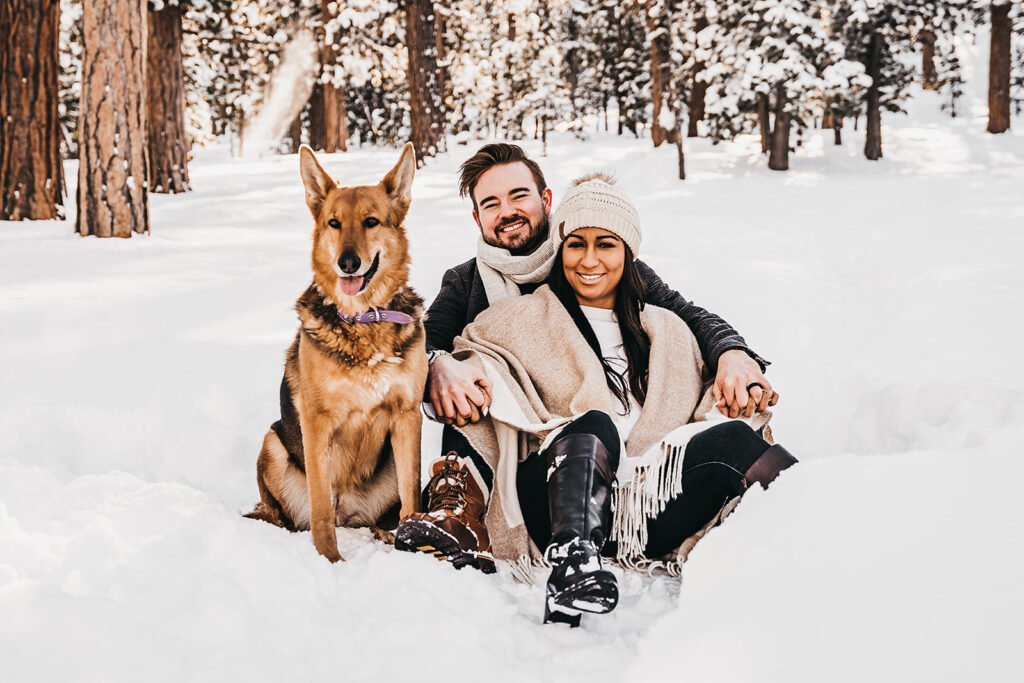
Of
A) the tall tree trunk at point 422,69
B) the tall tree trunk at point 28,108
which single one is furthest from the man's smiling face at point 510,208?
the tall tree trunk at point 422,69

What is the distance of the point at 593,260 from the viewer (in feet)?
10.3

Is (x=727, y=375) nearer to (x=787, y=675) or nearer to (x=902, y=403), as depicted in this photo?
(x=787, y=675)

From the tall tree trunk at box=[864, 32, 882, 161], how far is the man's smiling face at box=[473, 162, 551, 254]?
58.0ft

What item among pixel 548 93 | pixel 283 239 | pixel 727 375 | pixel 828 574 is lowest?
pixel 828 574

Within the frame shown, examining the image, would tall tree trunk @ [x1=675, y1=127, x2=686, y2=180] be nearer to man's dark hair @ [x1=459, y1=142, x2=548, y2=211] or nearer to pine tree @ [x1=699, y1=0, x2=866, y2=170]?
Answer: pine tree @ [x1=699, y1=0, x2=866, y2=170]

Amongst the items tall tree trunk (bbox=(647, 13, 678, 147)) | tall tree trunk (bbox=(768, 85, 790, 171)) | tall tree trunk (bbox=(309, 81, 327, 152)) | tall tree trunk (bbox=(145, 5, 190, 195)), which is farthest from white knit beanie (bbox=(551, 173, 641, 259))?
tall tree trunk (bbox=(309, 81, 327, 152))

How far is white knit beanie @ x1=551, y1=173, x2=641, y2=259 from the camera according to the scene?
3080mm

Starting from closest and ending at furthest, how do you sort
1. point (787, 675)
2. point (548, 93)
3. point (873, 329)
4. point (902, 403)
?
point (787, 675) < point (902, 403) < point (873, 329) < point (548, 93)

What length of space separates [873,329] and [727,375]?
3.58 m

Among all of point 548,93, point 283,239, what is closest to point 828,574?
point 283,239

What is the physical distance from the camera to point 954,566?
6.17 ft

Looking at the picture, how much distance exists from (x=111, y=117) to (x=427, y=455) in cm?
547

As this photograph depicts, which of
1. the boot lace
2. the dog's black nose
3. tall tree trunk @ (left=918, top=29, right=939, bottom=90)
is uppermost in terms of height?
tall tree trunk @ (left=918, top=29, right=939, bottom=90)

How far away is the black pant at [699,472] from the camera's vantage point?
2582 mm
